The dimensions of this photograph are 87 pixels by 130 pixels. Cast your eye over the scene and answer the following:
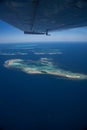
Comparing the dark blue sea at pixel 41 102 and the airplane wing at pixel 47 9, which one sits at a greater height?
the airplane wing at pixel 47 9

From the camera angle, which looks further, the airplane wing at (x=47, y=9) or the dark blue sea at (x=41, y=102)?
the dark blue sea at (x=41, y=102)

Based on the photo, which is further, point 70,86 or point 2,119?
point 70,86

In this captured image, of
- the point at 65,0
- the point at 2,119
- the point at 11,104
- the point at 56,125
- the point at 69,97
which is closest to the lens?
the point at 65,0

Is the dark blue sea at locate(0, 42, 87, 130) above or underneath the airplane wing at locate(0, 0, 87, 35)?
underneath

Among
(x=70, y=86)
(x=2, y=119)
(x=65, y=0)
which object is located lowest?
(x=2, y=119)

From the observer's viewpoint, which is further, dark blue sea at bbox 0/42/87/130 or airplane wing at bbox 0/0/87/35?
dark blue sea at bbox 0/42/87/130

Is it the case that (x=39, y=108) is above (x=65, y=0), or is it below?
below

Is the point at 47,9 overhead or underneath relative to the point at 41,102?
overhead

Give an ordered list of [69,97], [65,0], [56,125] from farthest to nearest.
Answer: [69,97], [56,125], [65,0]

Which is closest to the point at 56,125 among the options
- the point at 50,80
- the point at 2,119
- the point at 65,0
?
the point at 2,119

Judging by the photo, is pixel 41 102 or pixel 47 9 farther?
pixel 41 102

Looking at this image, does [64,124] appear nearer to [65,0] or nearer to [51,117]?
[51,117]
